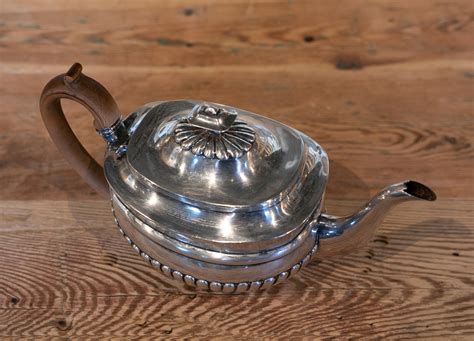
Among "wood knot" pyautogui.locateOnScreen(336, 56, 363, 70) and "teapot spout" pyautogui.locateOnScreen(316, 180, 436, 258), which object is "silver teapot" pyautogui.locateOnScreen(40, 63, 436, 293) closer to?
"teapot spout" pyautogui.locateOnScreen(316, 180, 436, 258)

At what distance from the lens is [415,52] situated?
3.57 ft

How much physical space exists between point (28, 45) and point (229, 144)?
0.70 m

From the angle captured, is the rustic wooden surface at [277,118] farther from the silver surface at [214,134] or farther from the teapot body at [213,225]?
the silver surface at [214,134]

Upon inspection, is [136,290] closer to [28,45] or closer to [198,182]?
[198,182]

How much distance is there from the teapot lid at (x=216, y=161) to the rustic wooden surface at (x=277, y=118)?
197 mm

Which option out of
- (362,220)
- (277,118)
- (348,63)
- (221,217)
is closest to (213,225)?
(221,217)

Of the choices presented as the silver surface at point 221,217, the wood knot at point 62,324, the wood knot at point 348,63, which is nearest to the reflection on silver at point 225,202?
the silver surface at point 221,217

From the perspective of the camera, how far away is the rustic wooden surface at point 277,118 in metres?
0.69

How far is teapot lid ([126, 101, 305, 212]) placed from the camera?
588mm

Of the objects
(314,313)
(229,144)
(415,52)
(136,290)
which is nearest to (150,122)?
(229,144)

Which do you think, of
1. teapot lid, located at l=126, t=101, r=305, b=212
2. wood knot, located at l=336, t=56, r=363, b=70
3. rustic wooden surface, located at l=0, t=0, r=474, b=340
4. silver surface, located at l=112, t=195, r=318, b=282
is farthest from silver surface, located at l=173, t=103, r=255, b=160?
wood knot, located at l=336, t=56, r=363, b=70

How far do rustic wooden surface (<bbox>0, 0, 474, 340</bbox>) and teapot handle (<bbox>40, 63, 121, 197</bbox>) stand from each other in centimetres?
11

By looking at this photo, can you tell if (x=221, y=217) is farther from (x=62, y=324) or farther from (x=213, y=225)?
(x=62, y=324)

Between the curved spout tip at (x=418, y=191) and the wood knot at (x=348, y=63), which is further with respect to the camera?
the wood knot at (x=348, y=63)
